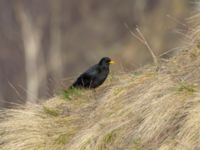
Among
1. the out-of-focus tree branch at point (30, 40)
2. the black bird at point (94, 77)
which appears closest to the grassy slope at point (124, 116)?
the black bird at point (94, 77)

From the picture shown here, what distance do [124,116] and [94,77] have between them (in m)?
1.93

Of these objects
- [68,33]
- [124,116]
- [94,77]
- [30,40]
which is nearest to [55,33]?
[68,33]

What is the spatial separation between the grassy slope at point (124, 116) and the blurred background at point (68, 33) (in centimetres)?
2220

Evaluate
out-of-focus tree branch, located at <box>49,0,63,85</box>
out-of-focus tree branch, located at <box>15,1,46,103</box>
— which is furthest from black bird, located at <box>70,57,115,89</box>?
out-of-focus tree branch, located at <box>49,0,63,85</box>

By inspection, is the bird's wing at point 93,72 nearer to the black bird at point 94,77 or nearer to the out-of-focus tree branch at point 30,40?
the black bird at point 94,77

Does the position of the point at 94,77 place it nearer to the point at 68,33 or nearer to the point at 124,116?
the point at 124,116

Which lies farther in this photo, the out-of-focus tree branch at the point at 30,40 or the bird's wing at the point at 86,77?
the out-of-focus tree branch at the point at 30,40

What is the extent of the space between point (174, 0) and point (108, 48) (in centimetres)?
319

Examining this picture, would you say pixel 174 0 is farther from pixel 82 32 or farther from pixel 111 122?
pixel 111 122

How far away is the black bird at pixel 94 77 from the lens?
933 centimetres

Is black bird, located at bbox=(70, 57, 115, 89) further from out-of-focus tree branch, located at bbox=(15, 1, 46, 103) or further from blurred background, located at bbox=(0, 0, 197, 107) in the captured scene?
out-of-focus tree branch, located at bbox=(15, 1, 46, 103)

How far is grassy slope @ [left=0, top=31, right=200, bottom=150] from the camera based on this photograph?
7.43 meters

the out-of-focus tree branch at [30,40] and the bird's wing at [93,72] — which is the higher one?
the out-of-focus tree branch at [30,40]

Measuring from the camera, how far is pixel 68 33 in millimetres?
36250
